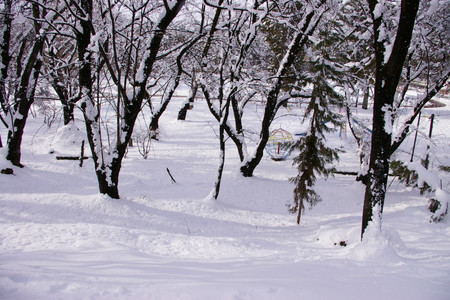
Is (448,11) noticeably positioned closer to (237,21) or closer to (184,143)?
(237,21)

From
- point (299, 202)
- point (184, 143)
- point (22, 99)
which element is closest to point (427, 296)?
point (299, 202)

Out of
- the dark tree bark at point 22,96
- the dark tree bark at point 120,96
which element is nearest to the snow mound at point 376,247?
the dark tree bark at point 120,96

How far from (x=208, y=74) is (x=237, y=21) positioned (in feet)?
7.45

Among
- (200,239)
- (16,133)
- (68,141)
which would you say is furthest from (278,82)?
(68,141)

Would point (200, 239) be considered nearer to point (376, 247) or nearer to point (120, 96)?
point (376, 247)

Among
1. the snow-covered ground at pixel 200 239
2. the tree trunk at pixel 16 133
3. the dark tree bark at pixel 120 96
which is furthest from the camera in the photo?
the tree trunk at pixel 16 133

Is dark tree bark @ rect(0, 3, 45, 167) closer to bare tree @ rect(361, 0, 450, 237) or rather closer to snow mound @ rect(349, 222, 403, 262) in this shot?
bare tree @ rect(361, 0, 450, 237)

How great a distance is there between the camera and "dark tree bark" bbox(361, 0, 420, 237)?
15.1 ft

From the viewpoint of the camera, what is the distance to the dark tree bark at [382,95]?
4613 mm

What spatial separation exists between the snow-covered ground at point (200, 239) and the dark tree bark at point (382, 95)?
0.72m

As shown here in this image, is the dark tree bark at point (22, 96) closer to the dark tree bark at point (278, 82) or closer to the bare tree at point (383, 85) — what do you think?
the dark tree bark at point (278, 82)

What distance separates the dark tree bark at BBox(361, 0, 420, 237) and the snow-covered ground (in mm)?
717

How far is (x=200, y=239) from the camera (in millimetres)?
6176

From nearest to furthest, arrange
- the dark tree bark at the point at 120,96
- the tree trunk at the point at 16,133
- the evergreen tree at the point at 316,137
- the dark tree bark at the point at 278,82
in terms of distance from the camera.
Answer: the dark tree bark at the point at 120,96
the evergreen tree at the point at 316,137
the dark tree bark at the point at 278,82
the tree trunk at the point at 16,133
